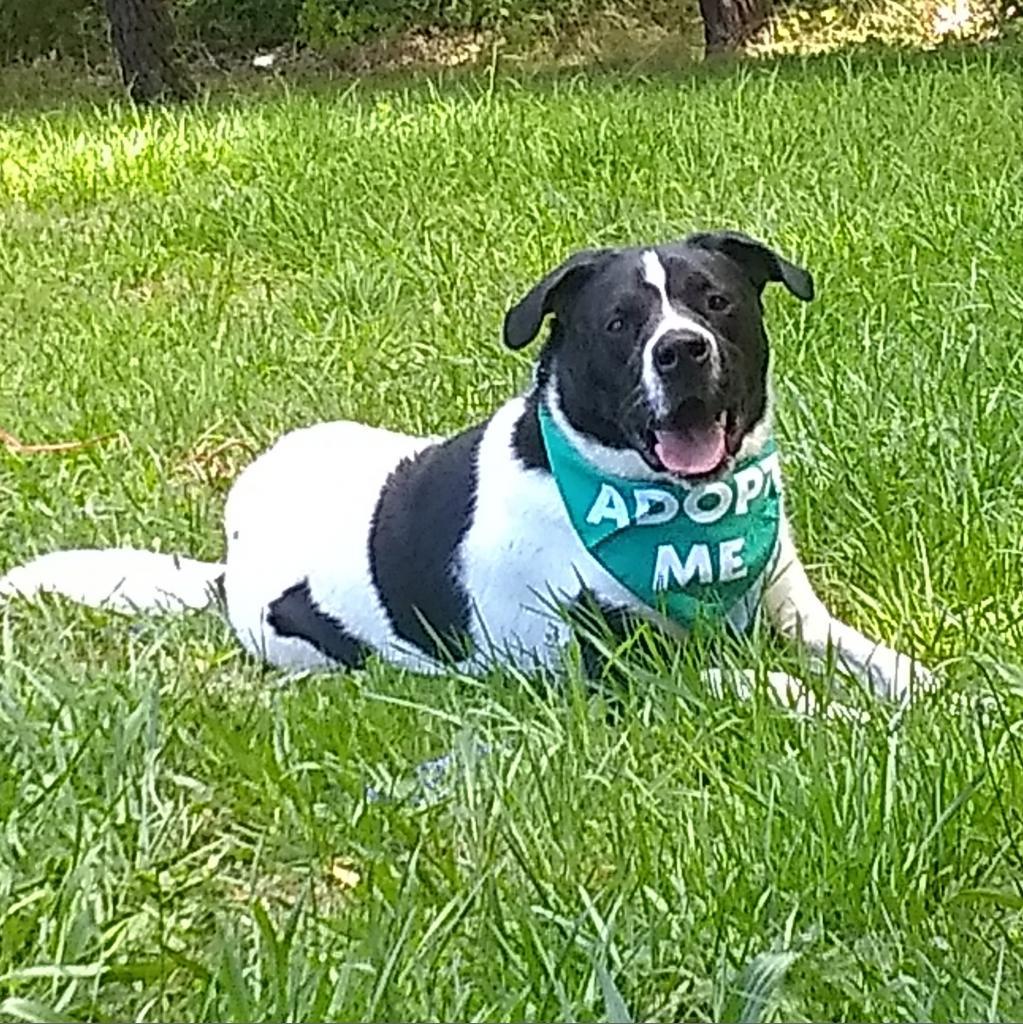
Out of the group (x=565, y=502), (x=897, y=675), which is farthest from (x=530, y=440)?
(x=897, y=675)

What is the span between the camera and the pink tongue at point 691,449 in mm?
3287

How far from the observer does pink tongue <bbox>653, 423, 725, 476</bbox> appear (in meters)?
3.29

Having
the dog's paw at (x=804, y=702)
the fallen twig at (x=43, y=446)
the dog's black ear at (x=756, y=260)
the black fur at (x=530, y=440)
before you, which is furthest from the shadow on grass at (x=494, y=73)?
the dog's paw at (x=804, y=702)

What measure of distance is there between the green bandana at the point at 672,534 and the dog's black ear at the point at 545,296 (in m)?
0.24

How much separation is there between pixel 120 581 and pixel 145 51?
35.1ft

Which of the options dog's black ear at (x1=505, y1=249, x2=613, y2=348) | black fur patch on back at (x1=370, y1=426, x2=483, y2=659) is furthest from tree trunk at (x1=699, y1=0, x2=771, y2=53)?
dog's black ear at (x1=505, y1=249, x2=613, y2=348)

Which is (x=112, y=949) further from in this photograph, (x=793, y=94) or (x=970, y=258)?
(x=793, y=94)

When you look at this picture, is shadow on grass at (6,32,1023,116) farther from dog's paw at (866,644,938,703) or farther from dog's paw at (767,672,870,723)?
dog's paw at (767,672,870,723)

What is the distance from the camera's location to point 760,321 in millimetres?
3408

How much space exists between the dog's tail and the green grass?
0.22 feet

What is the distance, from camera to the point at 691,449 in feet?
10.8

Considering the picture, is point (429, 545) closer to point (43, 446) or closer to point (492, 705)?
point (492, 705)

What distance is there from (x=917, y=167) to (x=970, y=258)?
159 centimetres

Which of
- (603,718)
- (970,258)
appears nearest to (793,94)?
(970,258)
